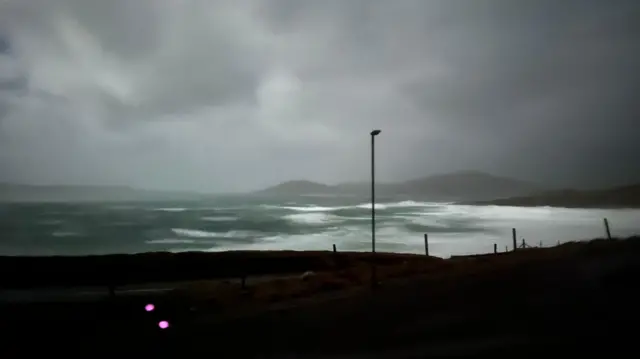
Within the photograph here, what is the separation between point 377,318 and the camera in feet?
44.9

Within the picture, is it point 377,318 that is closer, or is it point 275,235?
point 377,318

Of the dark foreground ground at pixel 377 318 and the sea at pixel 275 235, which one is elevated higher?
the sea at pixel 275 235

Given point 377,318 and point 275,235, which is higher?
point 275,235

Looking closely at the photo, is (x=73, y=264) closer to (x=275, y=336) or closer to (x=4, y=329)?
(x=4, y=329)

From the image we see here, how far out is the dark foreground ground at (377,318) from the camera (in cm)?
1085

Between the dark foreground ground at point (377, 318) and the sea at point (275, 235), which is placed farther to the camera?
the sea at point (275, 235)

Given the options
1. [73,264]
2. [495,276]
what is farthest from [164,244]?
[495,276]

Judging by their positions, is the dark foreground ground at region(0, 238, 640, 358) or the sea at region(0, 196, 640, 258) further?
the sea at region(0, 196, 640, 258)

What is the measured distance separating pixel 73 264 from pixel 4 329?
62.8 ft

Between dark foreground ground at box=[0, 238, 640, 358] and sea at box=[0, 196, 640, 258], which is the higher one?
sea at box=[0, 196, 640, 258]

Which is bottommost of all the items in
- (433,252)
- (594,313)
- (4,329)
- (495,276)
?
(4,329)

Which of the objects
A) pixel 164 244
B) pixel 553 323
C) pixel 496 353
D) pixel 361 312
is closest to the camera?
pixel 496 353

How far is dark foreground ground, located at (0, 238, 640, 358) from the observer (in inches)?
427

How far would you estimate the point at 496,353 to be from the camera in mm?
9758
